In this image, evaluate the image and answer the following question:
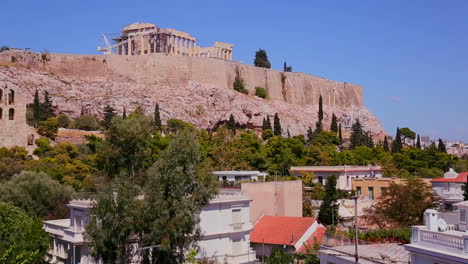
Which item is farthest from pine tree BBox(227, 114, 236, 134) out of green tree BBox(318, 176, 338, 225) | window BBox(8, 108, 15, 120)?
green tree BBox(318, 176, 338, 225)

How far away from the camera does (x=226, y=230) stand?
2505cm

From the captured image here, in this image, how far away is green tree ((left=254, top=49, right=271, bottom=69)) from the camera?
107 meters

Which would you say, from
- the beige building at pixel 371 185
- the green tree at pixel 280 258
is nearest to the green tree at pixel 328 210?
the beige building at pixel 371 185

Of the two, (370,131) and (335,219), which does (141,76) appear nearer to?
(370,131)

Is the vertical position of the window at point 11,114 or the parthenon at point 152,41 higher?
the parthenon at point 152,41

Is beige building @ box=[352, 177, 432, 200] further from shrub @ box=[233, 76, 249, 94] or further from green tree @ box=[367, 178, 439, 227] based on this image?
shrub @ box=[233, 76, 249, 94]

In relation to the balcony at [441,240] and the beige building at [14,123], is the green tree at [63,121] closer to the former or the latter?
the beige building at [14,123]

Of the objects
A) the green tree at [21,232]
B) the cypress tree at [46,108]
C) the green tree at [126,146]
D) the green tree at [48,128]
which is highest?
Answer: the cypress tree at [46,108]

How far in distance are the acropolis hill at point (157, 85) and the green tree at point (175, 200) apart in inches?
2067

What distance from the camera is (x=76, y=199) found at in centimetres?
2509

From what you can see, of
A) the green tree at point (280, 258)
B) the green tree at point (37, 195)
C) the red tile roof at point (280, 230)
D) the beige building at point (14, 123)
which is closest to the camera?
the green tree at point (280, 258)

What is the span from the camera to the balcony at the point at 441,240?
1212cm

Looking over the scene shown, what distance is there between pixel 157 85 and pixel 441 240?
231ft

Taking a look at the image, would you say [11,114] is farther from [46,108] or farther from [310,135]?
[310,135]
